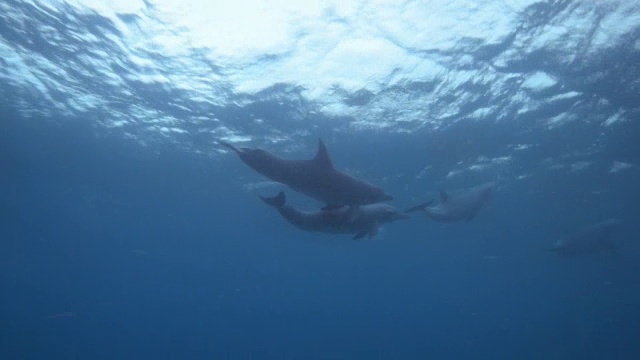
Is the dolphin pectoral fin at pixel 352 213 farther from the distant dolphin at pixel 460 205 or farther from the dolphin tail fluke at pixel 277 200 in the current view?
the distant dolphin at pixel 460 205

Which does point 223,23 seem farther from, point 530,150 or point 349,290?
point 349,290

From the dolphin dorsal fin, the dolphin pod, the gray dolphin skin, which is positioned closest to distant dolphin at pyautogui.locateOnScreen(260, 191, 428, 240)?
the dolphin pod

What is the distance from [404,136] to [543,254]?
37247 mm

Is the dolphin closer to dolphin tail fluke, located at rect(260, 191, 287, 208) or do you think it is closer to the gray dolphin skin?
dolphin tail fluke, located at rect(260, 191, 287, 208)

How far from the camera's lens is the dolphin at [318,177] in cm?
534

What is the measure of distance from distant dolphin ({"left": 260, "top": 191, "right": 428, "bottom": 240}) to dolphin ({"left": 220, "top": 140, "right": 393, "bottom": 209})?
24 cm

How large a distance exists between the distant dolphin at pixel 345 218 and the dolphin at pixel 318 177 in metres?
0.24

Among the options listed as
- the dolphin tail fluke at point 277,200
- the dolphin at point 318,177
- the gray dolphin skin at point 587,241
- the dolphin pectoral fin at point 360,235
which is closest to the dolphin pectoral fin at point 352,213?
the dolphin at point 318,177

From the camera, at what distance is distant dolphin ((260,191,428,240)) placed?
6.46 m

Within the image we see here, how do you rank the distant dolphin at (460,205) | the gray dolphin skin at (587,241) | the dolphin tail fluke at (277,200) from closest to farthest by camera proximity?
1. the dolphin tail fluke at (277,200)
2. the distant dolphin at (460,205)
3. the gray dolphin skin at (587,241)

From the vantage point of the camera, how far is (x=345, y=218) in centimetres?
651

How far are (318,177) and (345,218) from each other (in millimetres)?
1091

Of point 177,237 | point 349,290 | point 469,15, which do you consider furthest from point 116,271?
point 469,15

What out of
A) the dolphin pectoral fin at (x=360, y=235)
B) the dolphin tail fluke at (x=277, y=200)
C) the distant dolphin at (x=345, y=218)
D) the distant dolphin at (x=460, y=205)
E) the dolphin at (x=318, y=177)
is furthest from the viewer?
the distant dolphin at (x=460, y=205)
